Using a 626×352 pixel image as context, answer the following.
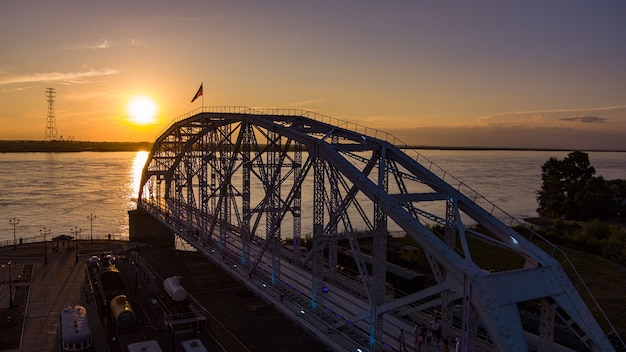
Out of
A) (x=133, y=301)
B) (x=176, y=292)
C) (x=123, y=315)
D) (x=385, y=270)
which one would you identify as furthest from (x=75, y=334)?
(x=385, y=270)

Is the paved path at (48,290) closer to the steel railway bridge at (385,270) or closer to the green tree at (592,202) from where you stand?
the steel railway bridge at (385,270)

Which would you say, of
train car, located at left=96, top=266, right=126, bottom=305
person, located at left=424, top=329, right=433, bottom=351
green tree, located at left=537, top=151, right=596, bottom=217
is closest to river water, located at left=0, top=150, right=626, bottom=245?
green tree, located at left=537, top=151, right=596, bottom=217

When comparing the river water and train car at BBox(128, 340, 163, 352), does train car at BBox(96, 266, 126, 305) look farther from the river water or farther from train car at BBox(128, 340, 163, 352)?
the river water

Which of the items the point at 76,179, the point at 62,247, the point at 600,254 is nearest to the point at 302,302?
the point at 62,247

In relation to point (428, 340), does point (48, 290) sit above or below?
below

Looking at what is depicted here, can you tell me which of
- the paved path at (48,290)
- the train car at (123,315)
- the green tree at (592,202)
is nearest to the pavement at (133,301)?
the paved path at (48,290)

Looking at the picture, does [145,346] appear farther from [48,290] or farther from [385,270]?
[48,290]
